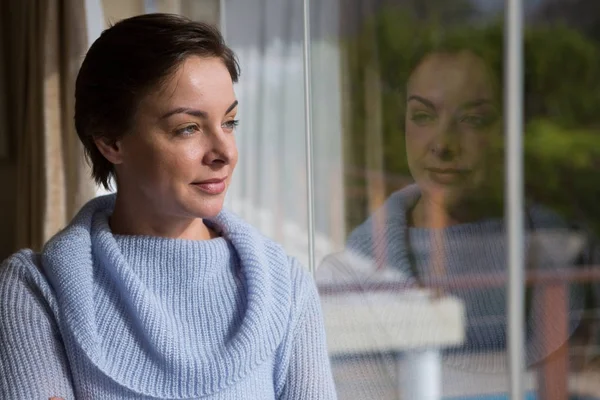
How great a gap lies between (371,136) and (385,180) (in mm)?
141

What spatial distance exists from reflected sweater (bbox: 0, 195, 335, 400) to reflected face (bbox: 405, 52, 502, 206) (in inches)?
16.6

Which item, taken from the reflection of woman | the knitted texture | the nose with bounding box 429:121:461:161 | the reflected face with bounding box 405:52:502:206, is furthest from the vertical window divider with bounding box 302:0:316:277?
the nose with bounding box 429:121:461:161

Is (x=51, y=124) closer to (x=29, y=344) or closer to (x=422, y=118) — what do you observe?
(x=422, y=118)

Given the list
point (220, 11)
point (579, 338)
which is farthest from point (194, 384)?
point (220, 11)

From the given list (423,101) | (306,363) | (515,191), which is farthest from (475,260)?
(306,363)

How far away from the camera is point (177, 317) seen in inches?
52.6

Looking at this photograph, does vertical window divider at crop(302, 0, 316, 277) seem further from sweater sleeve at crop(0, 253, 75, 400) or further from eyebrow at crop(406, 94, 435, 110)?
sweater sleeve at crop(0, 253, 75, 400)

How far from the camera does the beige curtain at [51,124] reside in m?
3.38

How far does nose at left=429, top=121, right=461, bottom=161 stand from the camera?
64.4 inches

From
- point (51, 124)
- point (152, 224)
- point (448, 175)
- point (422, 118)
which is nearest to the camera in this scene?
point (152, 224)

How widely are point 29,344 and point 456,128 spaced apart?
84 cm

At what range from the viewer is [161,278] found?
136 centimetres

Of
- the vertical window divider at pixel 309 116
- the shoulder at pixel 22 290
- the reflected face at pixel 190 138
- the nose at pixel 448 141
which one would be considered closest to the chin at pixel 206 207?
the reflected face at pixel 190 138

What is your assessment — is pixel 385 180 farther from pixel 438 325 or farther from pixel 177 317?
pixel 177 317
